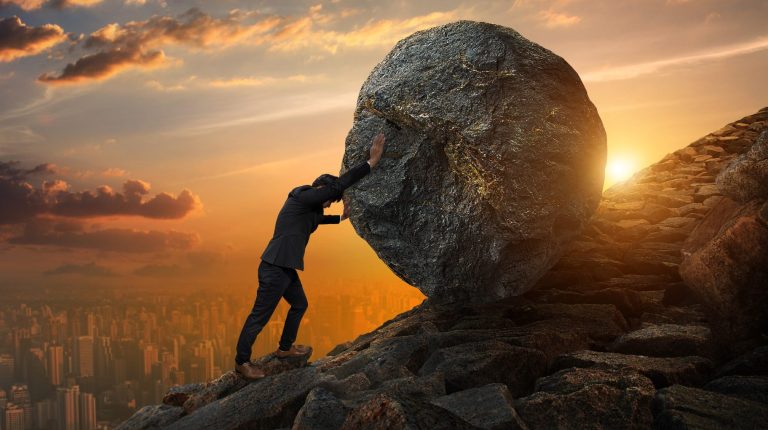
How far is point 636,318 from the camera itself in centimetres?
1162

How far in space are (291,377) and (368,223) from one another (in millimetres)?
2939

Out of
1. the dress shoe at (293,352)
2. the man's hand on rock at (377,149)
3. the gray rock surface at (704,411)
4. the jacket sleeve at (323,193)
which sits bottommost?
the gray rock surface at (704,411)

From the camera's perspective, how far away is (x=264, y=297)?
A: 9.77 m

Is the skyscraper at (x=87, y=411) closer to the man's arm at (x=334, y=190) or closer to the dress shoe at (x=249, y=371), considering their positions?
the dress shoe at (x=249, y=371)

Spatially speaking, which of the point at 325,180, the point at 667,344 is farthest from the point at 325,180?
the point at 667,344

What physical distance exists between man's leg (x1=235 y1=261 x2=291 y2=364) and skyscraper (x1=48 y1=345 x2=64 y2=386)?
261 ft

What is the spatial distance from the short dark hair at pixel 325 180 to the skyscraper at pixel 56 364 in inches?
3159

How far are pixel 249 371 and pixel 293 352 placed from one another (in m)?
0.83

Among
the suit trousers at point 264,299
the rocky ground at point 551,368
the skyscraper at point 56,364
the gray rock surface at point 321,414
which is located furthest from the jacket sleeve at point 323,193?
the skyscraper at point 56,364

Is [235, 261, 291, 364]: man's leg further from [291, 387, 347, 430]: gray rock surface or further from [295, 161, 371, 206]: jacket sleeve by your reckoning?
[291, 387, 347, 430]: gray rock surface

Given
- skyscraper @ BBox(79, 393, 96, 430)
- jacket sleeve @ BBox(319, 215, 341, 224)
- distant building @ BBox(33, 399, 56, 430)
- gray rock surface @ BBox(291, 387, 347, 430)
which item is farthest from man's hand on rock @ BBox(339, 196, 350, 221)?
distant building @ BBox(33, 399, 56, 430)

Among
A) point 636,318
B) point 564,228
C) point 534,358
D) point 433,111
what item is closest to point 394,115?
point 433,111

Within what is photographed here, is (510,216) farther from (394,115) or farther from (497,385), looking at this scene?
(497,385)

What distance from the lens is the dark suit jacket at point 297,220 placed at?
32.1 ft
